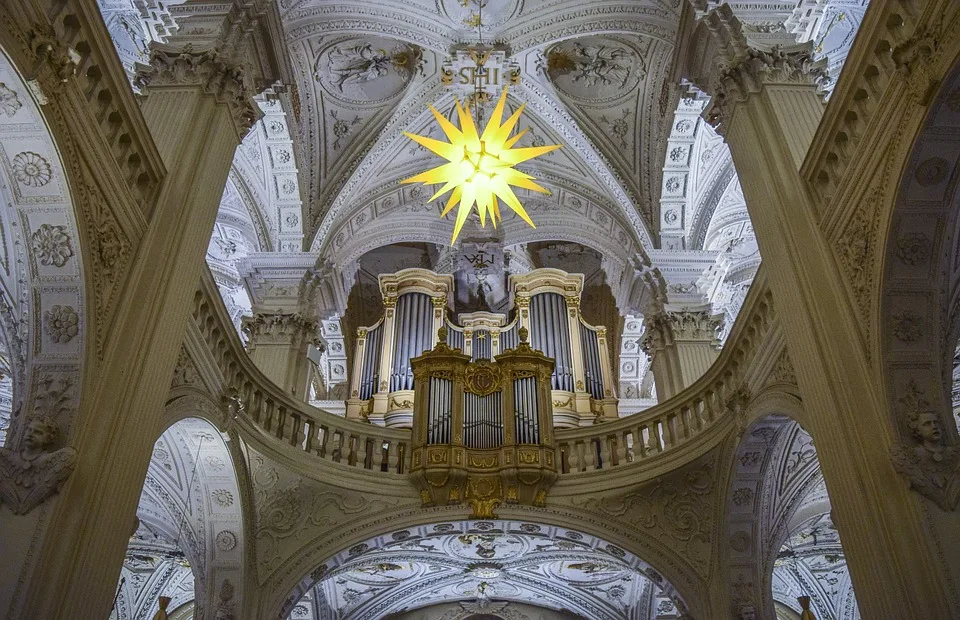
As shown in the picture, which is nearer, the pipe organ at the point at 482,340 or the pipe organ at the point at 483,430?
the pipe organ at the point at 483,430

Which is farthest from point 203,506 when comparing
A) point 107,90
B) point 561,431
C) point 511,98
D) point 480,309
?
point 480,309

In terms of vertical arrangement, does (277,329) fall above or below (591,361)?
below

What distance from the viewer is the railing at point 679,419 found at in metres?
9.73

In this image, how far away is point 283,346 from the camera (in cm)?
1420

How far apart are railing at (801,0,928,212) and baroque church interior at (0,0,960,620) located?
0.12 ft

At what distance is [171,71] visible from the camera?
9.57 m

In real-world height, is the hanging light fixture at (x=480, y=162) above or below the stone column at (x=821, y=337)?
above

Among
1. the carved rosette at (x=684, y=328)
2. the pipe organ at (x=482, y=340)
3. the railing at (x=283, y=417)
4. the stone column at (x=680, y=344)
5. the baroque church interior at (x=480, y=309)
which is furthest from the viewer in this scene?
the pipe organ at (x=482, y=340)

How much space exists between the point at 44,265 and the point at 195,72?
11.4 feet

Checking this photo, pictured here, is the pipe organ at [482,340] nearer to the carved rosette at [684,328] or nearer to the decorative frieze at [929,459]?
the carved rosette at [684,328]

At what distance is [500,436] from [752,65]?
6.01m

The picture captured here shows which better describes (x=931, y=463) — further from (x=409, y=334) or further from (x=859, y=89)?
(x=409, y=334)

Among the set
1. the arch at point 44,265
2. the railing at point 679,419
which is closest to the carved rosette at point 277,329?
the railing at point 679,419

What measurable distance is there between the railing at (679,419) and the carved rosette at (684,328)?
216 cm
